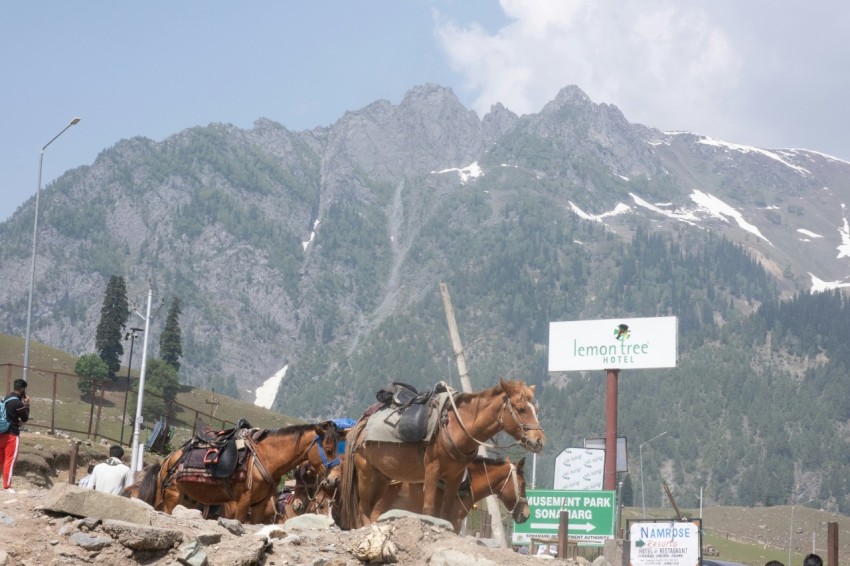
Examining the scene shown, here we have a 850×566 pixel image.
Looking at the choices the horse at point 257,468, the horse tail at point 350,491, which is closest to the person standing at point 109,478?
the horse at point 257,468

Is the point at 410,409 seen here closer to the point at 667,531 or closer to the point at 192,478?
the point at 192,478

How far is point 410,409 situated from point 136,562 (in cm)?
657

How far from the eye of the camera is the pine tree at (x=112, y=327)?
170m

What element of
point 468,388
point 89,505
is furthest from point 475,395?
point 468,388

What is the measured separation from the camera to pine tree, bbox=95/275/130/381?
6708 inches

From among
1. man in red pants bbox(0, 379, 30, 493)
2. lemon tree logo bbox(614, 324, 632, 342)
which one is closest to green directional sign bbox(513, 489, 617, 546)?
man in red pants bbox(0, 379, 30, 493)

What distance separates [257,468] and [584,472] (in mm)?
19471

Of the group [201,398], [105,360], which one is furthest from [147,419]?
[201,398]

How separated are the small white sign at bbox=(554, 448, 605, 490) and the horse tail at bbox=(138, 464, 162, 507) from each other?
1843 cm

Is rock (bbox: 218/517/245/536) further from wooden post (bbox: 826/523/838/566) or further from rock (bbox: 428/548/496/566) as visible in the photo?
wooden post (bbox: 826/523/838/566)

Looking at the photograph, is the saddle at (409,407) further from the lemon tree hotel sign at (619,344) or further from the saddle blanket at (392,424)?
the lemon tree hotel sign at (619,344)

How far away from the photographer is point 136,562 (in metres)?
11.3

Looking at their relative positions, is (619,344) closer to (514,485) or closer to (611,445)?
(611,445)

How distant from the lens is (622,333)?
3844cm
